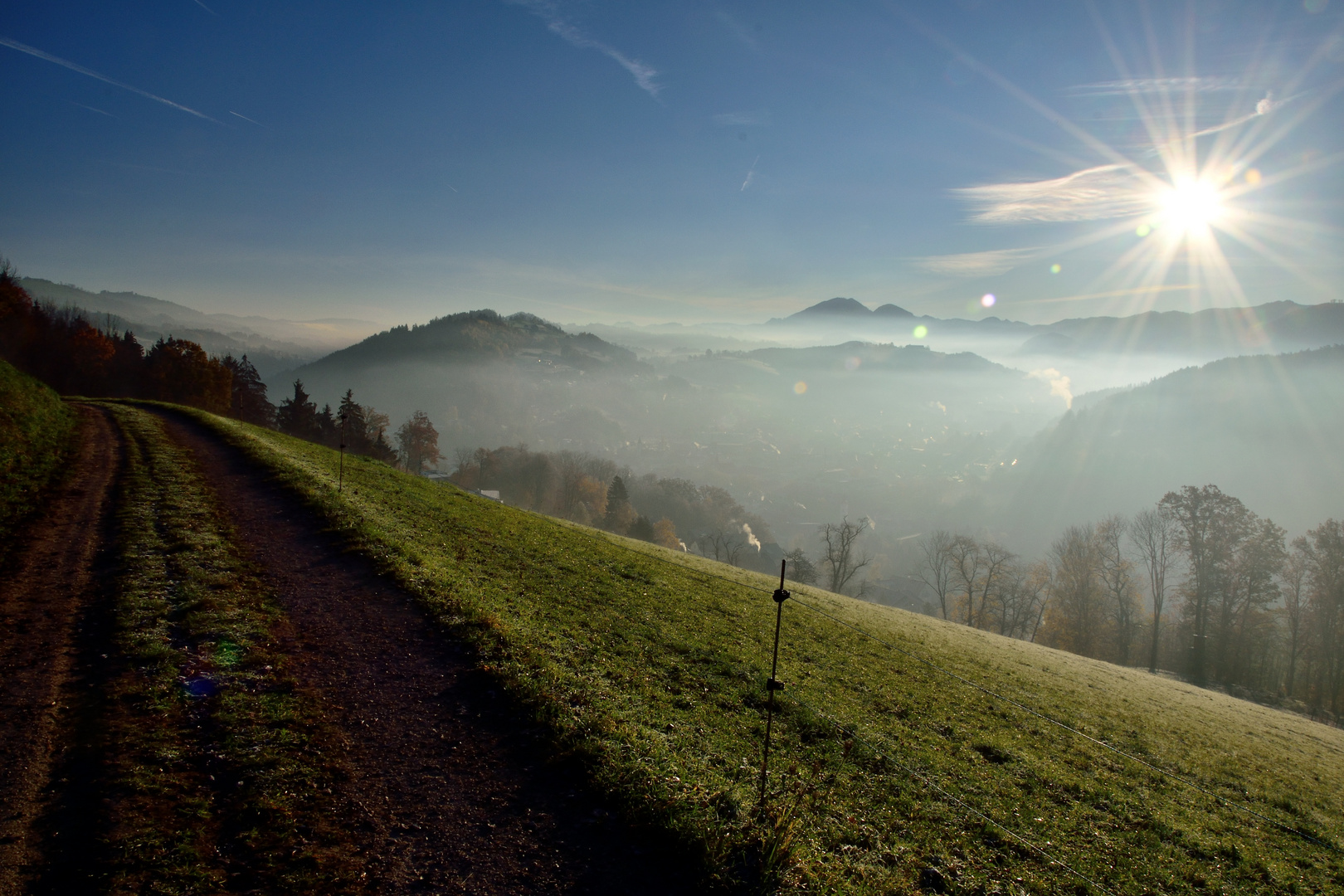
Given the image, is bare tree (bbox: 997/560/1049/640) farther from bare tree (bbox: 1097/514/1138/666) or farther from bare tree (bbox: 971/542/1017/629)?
bare tree (bbox: 1097/514/1138/666)

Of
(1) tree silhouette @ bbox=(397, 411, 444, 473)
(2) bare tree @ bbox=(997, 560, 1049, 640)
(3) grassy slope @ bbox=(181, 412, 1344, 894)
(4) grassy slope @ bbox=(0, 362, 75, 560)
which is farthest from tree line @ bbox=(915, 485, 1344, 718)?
(1) tree silhouette @ bbox=(397, 411, 444, 473)

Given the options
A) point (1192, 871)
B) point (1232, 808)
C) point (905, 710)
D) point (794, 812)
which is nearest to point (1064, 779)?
point (1192, 871)

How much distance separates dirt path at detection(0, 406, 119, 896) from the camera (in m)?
5.38

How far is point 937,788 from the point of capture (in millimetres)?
9930

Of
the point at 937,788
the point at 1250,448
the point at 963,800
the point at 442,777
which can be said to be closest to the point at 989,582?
the point at 963,800

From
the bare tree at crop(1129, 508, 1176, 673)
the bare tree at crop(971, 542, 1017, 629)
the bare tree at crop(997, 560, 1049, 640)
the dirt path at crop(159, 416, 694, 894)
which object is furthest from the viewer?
the bare tree at crop(971, 542, 1017, 629)

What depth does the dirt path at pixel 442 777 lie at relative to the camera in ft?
19.0

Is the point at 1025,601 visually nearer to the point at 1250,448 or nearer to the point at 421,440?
the point at 421,440

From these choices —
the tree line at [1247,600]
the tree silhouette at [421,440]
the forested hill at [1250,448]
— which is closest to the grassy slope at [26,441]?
the tree silhouette at [421,440]

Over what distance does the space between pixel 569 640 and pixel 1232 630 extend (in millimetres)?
71777

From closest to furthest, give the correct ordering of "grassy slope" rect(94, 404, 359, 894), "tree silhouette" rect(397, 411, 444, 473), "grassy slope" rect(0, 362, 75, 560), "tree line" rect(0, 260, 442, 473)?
"grassy slope" rect(94, 404, 359, 894) → "grassy slope" rect(0, 362, 75, 560) → "tree line" rect(0, 260, 442, 473) → "tree silhouette" rect(397, 411, 444, 473)

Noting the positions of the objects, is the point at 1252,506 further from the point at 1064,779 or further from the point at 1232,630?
the point at 1064,779

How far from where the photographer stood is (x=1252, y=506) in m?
153

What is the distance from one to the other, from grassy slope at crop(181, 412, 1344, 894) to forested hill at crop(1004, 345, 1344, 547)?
663 ft
